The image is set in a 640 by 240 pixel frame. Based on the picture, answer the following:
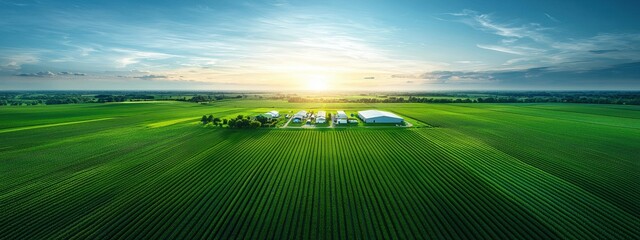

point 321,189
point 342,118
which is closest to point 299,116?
point 342,118

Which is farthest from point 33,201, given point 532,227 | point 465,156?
point 465,156

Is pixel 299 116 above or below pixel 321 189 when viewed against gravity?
above

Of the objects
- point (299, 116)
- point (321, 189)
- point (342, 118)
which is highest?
point (299, 116)

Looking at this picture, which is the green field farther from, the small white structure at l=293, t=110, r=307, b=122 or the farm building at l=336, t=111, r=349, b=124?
the small white structure at l=293, t=110, r=307, b=122

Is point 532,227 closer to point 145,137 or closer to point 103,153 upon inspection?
point 103,153

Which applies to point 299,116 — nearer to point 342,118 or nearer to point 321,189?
point 342,118

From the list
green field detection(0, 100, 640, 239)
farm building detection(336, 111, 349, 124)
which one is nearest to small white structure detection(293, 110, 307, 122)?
farm building detection(336, 111, 349, 124)

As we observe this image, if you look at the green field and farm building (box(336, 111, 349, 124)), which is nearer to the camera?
the green field

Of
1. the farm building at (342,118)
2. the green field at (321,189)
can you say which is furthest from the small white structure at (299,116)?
the green field at (321,189)

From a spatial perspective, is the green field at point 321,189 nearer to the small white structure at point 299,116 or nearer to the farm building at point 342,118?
the farm building at point 342,118
